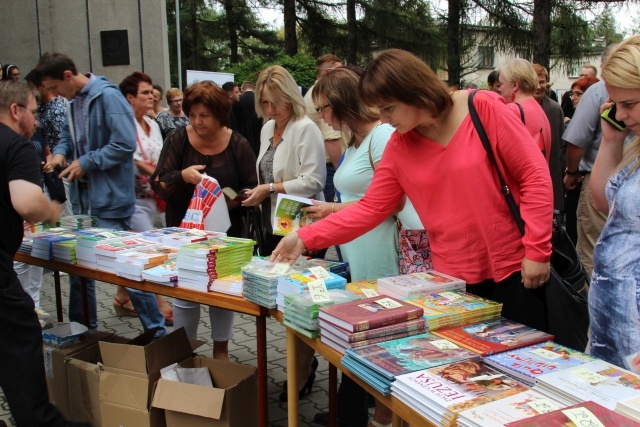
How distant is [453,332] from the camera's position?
5.90ft

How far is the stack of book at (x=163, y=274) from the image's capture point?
2566 mm

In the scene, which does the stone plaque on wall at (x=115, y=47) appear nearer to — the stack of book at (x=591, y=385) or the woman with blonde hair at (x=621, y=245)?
the woman with blonde hair at (x=621, y=245)

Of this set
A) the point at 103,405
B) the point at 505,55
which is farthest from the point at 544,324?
the point at 505,55

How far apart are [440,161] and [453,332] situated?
60 cm

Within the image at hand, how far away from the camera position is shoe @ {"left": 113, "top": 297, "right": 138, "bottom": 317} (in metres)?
4.82

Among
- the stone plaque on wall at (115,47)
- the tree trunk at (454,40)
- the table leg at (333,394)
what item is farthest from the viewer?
the tree trunk at (454,40)

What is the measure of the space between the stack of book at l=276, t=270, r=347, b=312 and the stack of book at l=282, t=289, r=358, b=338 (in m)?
0.05

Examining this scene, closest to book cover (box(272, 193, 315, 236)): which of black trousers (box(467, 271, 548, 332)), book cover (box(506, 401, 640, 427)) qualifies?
black trousers (box(467, 271, 548, 332))

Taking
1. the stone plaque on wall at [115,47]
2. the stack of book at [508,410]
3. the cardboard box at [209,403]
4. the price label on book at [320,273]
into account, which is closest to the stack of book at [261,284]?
the price label on book at [320,273]

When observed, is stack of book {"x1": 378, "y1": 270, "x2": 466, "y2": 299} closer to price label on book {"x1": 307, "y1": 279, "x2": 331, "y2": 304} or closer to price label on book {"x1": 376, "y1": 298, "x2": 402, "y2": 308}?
price label on book {"x1": 376, "y1": 298, "x2": 402, "y2": 308}

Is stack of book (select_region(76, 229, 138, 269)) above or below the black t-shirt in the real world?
below

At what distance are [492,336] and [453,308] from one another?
18 centimetres

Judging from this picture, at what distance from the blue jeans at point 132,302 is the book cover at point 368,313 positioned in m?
2.29

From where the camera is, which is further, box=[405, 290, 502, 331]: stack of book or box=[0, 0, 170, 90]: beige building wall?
box=[0, 0, 170, 90]: beige building wall
